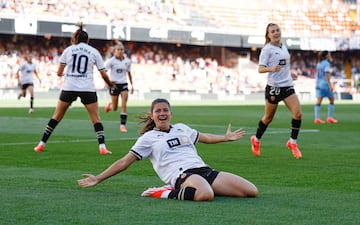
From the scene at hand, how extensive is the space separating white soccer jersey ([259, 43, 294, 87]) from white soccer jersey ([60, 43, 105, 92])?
2.80 m

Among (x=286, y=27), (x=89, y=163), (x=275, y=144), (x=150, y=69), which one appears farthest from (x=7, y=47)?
(x=89, y=163)

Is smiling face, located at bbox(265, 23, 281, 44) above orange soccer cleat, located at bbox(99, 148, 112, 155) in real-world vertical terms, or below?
above

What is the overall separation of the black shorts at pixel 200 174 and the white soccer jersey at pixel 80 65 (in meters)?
6.14

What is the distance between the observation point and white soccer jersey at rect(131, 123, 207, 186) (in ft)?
29.2

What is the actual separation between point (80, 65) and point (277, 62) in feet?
11.0

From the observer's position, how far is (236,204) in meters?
8.38

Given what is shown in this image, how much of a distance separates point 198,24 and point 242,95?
7023mm

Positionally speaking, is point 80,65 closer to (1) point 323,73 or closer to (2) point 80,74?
(2) point 80,74

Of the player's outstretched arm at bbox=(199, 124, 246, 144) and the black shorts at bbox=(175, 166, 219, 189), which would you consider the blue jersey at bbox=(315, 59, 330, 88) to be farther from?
the black shorts at bbox=(175, 166, 219, 189)

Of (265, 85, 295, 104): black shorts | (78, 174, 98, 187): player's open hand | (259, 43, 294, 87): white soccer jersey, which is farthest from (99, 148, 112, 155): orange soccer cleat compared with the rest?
(78, 174, 98, 187): player's open hand

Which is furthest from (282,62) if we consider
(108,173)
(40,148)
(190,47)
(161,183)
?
(190,47)

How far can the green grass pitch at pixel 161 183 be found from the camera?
24.6ft

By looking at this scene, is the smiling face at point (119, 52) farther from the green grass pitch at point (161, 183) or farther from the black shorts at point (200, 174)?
the black shorts at point (200, 174)

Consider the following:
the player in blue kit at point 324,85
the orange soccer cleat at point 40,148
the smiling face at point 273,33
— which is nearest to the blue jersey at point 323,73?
the player in blue kit at point 324,85
